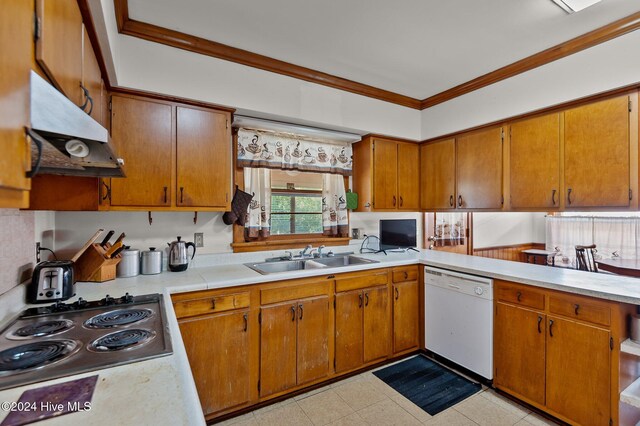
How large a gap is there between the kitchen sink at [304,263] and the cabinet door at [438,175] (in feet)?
3.75

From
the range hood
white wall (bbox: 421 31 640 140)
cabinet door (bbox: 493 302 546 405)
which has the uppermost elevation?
white wall (bbox: 421 31 640 140)

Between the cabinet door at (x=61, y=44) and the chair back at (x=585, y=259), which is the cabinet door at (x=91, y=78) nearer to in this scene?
the cabinet door at (x=61, y=44)

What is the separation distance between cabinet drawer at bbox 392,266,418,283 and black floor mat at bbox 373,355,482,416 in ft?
2.49

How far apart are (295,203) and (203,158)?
1070 millimetres

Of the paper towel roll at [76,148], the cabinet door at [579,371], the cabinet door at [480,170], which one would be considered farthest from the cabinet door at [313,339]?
the cabinet door at [480,170]

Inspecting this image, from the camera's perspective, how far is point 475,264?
265 cm

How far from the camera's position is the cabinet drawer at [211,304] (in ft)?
6.32

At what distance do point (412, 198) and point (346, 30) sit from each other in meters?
1.98

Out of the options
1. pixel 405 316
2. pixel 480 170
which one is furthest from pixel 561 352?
pixel 480 170

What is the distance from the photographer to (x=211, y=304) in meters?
2.02

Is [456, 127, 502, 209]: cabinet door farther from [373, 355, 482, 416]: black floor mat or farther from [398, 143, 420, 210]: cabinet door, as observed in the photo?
[373, 355, 482, 416]: black floor mat

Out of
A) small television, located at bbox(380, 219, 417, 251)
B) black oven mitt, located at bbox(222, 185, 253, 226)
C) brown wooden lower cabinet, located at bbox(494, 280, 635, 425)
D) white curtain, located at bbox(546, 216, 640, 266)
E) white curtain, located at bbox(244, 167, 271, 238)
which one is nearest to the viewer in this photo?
brown wooden lower cabinet, located at bbox(494, 280, 635, 425)

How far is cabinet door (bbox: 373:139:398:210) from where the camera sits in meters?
3.21

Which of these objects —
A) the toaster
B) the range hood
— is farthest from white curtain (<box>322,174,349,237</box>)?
the toaster
